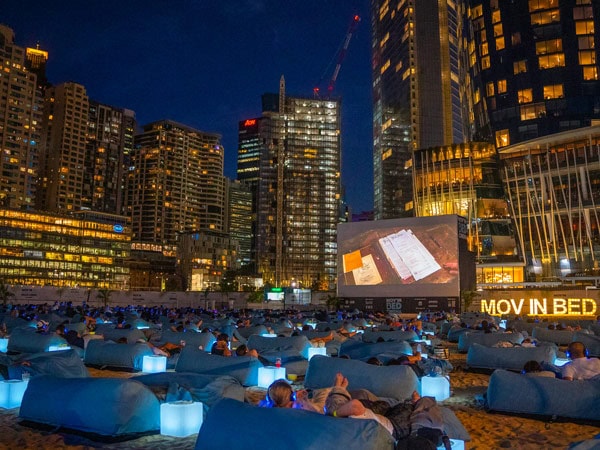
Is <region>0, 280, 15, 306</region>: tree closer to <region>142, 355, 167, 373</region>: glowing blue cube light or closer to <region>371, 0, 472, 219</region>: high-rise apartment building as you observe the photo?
<region>142, 355, 167, 373</region>: glowing blue cube light

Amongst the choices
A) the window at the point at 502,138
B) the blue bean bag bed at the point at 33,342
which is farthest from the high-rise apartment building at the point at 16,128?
the blue bean bag bed at the point at 33,342

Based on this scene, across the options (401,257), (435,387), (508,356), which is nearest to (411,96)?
(401,257)

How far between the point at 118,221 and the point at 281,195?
4351 centimetres

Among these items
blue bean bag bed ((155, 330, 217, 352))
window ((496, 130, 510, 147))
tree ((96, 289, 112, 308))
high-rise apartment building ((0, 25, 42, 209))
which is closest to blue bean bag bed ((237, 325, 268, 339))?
blue bean bag bed ((155, 330, 217, 352))

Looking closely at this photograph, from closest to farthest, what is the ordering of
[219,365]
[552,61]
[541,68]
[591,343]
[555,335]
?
1. [219,365]
2. [591,343]
3. [555,335]
4. [552,61]
5. [541,68]

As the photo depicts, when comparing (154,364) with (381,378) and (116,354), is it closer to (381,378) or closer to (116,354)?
(116,354)

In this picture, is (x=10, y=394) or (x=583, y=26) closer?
(x=10, y=394)

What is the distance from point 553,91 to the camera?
265 feet

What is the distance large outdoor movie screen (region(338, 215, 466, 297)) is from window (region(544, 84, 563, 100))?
43085 millimetres

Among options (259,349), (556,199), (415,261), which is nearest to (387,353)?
(259,349)

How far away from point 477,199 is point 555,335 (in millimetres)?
60551

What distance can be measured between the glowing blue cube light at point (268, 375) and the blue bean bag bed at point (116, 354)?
3870 mm

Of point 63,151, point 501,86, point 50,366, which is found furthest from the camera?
point 63,151

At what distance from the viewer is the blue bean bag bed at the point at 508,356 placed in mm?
14719
